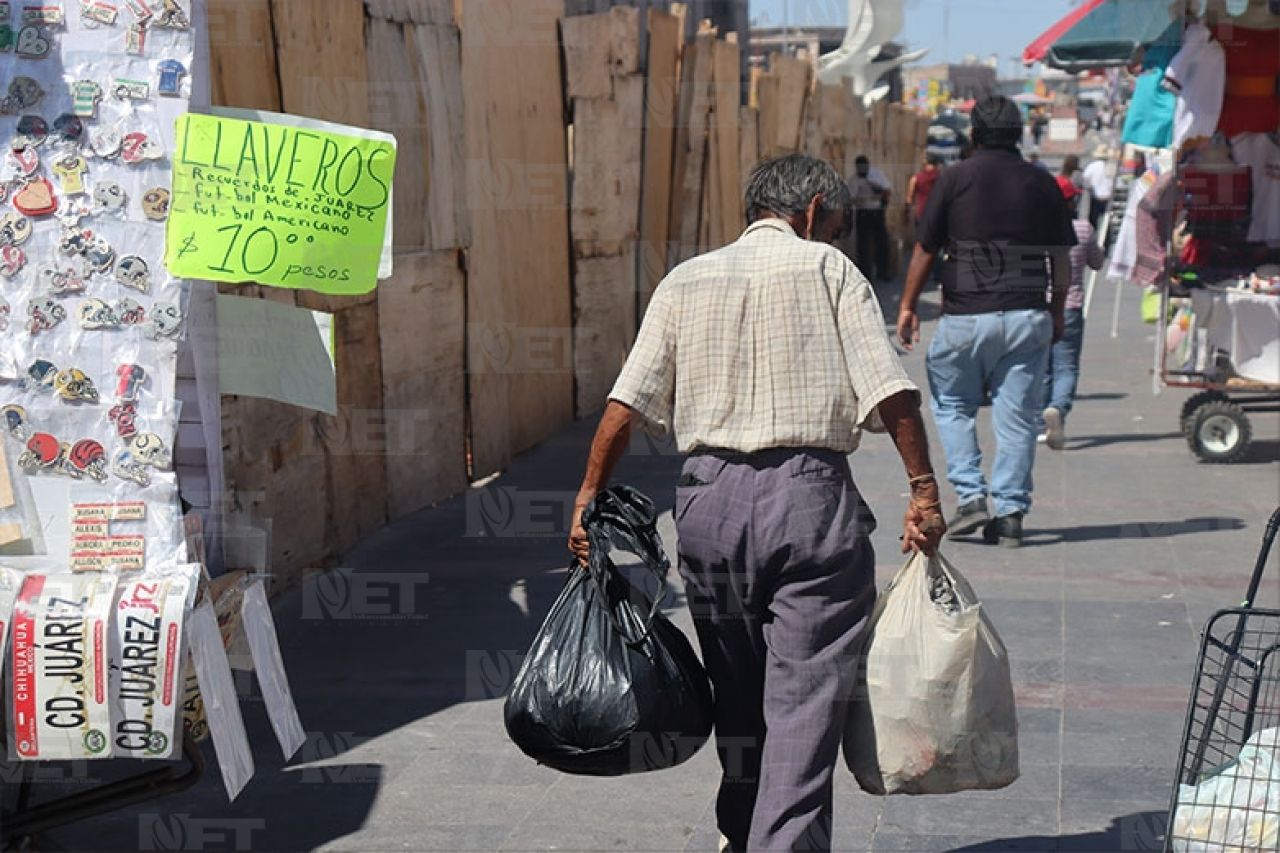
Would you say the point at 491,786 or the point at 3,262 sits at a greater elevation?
the point at 3,262

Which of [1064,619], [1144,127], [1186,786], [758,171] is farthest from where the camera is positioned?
[1144,127]

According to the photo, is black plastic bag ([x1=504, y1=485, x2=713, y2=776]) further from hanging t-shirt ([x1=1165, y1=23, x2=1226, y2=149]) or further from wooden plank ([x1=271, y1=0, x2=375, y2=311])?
hanging t-shirt ([x1=1165, y1=23, x2=1226, y2=149])

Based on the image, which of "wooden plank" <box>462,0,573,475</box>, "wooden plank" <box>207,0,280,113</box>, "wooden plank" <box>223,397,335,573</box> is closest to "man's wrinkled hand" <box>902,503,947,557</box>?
"wooden plank" <box>223,397,335,573</box>

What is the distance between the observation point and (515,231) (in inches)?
402

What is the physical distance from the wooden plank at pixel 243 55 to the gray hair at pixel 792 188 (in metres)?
2.65

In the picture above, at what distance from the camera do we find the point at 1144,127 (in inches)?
437

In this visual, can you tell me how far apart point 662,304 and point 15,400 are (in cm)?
154

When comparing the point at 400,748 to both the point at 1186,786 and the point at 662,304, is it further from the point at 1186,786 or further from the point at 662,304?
the point at 1186,786

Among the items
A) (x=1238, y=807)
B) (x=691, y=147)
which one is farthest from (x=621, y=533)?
(x=691, y=147)

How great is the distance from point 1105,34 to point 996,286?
3731 millimetres

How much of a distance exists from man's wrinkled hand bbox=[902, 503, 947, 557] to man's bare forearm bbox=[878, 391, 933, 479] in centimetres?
9

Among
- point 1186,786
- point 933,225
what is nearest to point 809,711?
point 1186,786

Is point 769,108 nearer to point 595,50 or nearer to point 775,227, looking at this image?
point 595,50

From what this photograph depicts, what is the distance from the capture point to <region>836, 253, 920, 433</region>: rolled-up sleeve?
3.92 m
